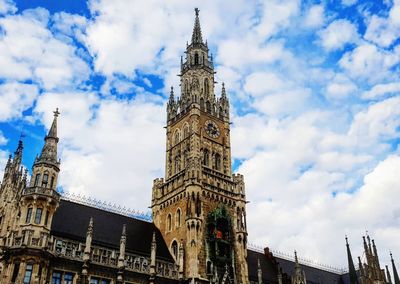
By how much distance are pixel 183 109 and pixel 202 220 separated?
19471mm

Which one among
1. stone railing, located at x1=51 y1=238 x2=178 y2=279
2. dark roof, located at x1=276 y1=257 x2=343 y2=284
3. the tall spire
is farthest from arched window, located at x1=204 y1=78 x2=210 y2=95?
dark roof, located at x1=276 y1=257 x2=343 y2=284

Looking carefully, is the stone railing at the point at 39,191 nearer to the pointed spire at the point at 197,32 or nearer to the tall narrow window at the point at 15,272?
the tall narrow window at the point at 15,272

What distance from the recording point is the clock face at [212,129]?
226 ft

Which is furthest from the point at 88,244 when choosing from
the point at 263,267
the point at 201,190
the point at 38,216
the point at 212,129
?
the point at 263,267

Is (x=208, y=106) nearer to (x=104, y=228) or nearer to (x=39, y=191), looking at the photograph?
(x=104, y=228)

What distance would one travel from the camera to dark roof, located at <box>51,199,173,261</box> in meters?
51.6

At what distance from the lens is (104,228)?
55562 millimetres

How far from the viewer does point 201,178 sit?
2441 inches

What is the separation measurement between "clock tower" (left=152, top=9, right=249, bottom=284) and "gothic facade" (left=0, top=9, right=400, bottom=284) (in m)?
0.14

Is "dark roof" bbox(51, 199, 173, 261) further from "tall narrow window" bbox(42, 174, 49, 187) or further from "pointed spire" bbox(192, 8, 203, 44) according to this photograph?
"pointed spire" bbox(192, 8, 203, 44)

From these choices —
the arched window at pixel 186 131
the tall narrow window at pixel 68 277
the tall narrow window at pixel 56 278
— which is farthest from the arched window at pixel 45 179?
the arched window at pixel 186 131

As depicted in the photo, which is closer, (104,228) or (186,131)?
(104,228)

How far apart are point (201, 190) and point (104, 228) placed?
13.4 m

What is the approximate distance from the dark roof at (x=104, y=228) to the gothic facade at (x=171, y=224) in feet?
0.49
